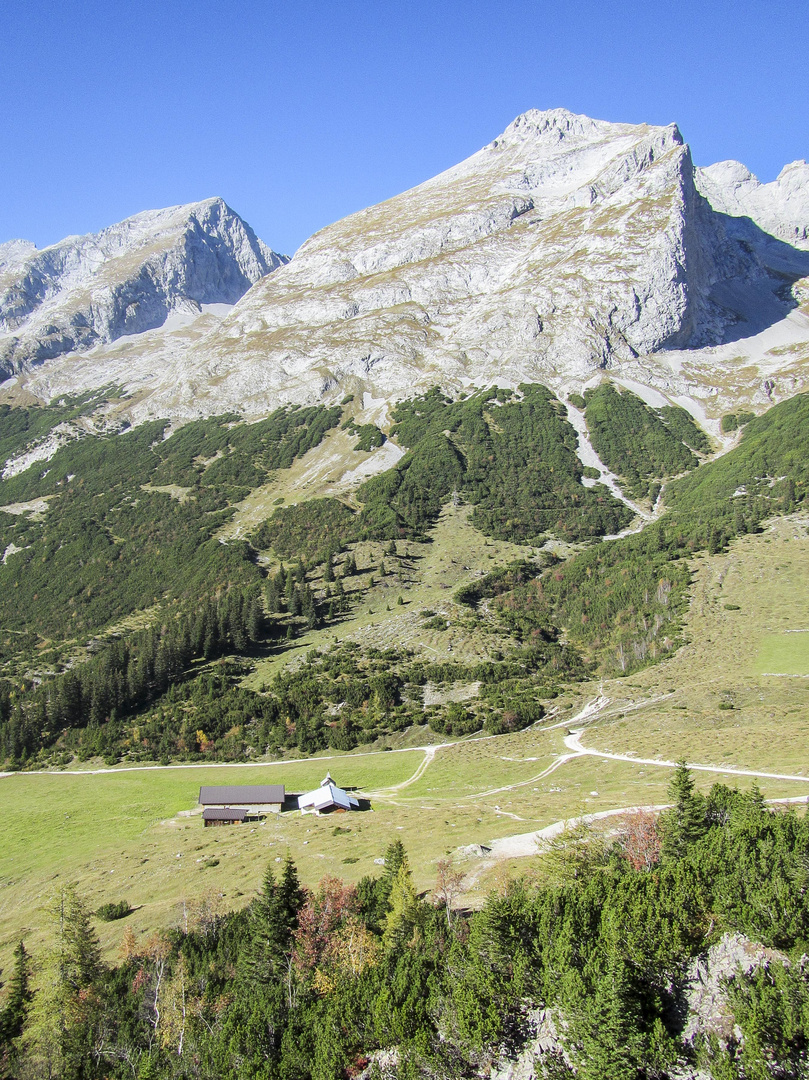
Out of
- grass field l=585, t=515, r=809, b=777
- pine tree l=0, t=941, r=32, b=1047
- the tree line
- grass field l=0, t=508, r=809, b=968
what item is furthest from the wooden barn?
grass field l=585, t=515, r=809, b=777

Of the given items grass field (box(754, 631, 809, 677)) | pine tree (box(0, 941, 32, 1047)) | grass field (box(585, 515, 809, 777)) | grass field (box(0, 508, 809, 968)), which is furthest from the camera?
grass field (box(754, 631, 809, 677))

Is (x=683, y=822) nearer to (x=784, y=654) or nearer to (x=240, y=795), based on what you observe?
(x=240, y=795)

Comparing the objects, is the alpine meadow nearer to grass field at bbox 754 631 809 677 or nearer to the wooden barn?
the wooden barn

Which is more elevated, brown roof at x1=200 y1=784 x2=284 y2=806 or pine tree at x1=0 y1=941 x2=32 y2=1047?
pine tree at x1=0 y1=941 x2=32 y2=1047

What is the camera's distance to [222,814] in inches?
2525

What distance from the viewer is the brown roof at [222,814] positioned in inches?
2514

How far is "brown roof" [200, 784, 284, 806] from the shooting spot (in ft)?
220

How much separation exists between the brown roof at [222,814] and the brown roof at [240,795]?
1.44 meters

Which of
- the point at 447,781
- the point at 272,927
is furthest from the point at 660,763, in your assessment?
the point at 272,927

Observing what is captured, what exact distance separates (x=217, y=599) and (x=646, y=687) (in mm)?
93482

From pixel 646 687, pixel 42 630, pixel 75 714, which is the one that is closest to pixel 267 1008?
pixel 646 687

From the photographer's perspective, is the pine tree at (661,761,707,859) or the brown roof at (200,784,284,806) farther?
the brown roof at (200,784,284,806)

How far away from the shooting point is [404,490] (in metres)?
169

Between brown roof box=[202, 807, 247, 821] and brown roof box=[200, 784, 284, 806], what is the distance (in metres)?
1.44
